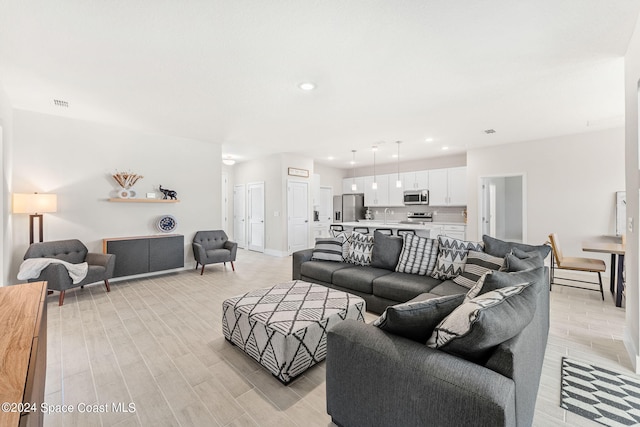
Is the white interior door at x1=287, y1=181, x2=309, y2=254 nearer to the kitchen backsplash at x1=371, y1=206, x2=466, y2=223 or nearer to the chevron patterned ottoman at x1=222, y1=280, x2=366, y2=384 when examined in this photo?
the kitchen backsplash at x1=371, y1=206, x2=466, y2=223

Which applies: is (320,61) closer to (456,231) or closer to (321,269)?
(321,269)

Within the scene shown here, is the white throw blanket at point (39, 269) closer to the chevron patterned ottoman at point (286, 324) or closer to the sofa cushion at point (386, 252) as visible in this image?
the chevron patterned ottoman at point (286, 324)

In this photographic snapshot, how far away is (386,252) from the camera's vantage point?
→ 3473mm

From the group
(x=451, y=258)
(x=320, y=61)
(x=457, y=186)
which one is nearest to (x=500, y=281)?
(x=451, y=258)

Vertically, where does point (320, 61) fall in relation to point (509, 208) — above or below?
above

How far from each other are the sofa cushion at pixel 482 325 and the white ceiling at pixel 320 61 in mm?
1948

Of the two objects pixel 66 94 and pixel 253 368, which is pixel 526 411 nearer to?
pixel 253 368

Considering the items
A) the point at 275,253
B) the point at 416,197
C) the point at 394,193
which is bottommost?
the point at 275,253

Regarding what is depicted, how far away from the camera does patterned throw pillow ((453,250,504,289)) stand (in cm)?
257

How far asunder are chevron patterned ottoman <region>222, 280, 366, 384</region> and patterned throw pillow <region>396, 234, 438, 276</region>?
3.09 ft

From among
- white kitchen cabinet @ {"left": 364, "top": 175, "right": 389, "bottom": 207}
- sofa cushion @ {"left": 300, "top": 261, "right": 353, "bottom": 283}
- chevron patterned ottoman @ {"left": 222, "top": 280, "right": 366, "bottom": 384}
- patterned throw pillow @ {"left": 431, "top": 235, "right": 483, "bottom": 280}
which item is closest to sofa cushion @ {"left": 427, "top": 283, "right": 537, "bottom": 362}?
chevron patterned ottoman @ {"left": 222, "top": 280, "right": 366, "bottom": 384}

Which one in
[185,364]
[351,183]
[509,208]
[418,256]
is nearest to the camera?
[185,364]

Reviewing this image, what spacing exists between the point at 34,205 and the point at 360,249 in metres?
4.47

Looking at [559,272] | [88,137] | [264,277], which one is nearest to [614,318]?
[559,272]
